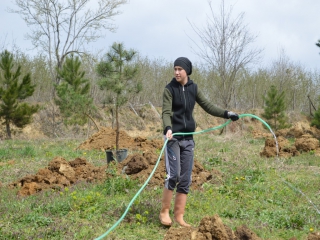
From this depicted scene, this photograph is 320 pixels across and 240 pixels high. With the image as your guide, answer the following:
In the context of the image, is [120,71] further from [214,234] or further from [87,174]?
[214,234]

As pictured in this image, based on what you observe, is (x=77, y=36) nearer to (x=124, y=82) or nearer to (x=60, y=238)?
(x=124, y=82)

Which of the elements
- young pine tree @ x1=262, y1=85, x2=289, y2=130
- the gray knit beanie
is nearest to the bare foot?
the gray knit beanie

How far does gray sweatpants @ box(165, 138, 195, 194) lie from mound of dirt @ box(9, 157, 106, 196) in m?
2.66

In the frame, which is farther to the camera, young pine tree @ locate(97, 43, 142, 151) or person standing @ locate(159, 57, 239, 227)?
young pine tree @ locate(97, 43, 142, 151)

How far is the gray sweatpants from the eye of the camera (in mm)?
4395

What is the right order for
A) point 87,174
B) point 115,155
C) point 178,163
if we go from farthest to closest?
1. point 115,155
2. point 87,174
3. point 178,163

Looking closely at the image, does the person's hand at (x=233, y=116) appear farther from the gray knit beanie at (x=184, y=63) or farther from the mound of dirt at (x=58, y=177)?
the mound of dirt at (x=58, y=177)

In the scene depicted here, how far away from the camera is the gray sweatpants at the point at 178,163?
14.4ft

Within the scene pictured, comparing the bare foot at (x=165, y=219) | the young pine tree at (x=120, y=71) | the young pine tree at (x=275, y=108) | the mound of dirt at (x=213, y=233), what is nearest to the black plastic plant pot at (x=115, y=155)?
the young pine tree at (x=120, y=71)

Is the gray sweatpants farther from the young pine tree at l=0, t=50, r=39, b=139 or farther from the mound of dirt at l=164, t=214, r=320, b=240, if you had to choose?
the young pine tree at l=0, t=50, r=39, b=139

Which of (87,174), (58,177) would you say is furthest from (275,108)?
(58,177)

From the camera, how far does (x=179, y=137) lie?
4.47 m

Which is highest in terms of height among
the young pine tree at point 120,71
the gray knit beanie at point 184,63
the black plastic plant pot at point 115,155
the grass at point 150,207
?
the young pine tree at point 120,71

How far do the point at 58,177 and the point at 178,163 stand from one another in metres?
3.27
